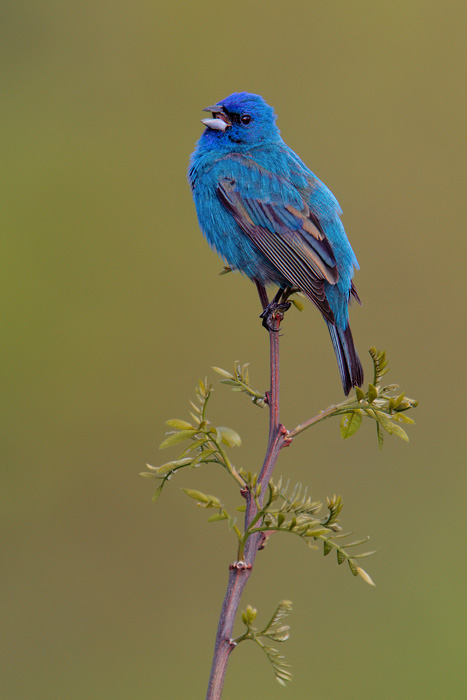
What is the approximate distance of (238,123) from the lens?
9.98 ft

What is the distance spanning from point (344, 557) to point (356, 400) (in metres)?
0.28

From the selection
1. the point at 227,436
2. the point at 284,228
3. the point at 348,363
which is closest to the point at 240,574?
the point at 227,436

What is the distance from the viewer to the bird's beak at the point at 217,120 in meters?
2.96

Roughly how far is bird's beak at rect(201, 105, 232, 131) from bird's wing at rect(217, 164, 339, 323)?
269 mm

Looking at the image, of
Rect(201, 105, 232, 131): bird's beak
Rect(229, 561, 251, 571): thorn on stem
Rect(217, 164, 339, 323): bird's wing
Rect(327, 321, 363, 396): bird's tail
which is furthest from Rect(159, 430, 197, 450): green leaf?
Rect(201, 105, 232, 131): bird's beak

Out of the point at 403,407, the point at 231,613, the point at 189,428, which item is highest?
the point at 403,407

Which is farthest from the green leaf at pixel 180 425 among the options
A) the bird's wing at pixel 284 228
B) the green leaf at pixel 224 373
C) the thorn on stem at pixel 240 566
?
the bird's wing at pixel 284 228

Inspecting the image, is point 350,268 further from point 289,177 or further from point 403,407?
point 403,407

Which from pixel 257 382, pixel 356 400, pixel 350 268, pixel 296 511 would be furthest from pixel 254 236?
pixel 257 382

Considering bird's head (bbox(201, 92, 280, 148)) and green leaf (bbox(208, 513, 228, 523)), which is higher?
bird's head (bbox(201, 92, 280, 148))

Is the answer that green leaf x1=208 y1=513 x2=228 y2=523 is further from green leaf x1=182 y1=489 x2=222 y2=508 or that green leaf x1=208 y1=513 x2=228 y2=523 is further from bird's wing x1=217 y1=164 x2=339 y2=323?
bird's wing x1=217 y1=164 x2=339 y2=323

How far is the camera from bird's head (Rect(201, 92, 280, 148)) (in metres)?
3.03

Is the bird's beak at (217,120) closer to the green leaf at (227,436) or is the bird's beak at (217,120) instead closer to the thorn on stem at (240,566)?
the green leaf at (227,436)

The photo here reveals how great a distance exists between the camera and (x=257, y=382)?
4.60 meters
